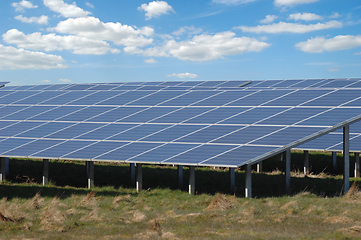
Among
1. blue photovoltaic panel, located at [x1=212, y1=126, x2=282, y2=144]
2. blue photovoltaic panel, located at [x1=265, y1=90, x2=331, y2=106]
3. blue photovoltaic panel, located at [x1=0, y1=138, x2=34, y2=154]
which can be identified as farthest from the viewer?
blue photovoltaic panel, located at [x1=265, y1=90, x2=331, y2=106]

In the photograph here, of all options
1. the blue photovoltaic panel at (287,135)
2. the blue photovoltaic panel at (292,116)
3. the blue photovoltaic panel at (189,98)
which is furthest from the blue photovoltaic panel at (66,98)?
the blue photovoltaic panel at (287,135)

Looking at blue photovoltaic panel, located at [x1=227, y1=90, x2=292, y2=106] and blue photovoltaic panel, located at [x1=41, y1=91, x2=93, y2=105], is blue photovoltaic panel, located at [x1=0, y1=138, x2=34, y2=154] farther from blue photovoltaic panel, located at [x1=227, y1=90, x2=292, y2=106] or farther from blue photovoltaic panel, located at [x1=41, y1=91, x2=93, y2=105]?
blue photovoltaic panel, located at [x1=227, y1=90, x2=292, y2=106]

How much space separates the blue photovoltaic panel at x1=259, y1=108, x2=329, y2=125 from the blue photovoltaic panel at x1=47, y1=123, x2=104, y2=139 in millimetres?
11799

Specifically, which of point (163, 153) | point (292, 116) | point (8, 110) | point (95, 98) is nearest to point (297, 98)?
point (292, 116)

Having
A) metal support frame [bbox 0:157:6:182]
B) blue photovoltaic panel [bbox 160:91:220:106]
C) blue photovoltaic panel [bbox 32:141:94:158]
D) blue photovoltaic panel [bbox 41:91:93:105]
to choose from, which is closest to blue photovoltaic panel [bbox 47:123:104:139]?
blue photovoltaic panel [bbox 32:141:94:158]

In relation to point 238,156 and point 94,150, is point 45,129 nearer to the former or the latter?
point 94,150

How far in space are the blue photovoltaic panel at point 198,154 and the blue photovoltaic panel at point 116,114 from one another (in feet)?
26.7

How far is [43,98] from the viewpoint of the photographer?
37688 mm

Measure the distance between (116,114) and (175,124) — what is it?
5520mm

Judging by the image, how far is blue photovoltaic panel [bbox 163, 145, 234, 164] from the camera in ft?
73.2

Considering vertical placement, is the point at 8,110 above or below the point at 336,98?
below

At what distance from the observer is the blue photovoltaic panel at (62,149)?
992 inches

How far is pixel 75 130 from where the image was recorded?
28.5 m

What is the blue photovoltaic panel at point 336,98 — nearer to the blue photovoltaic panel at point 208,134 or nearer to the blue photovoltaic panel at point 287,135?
the blue photovoltaic panel at point 287,135
